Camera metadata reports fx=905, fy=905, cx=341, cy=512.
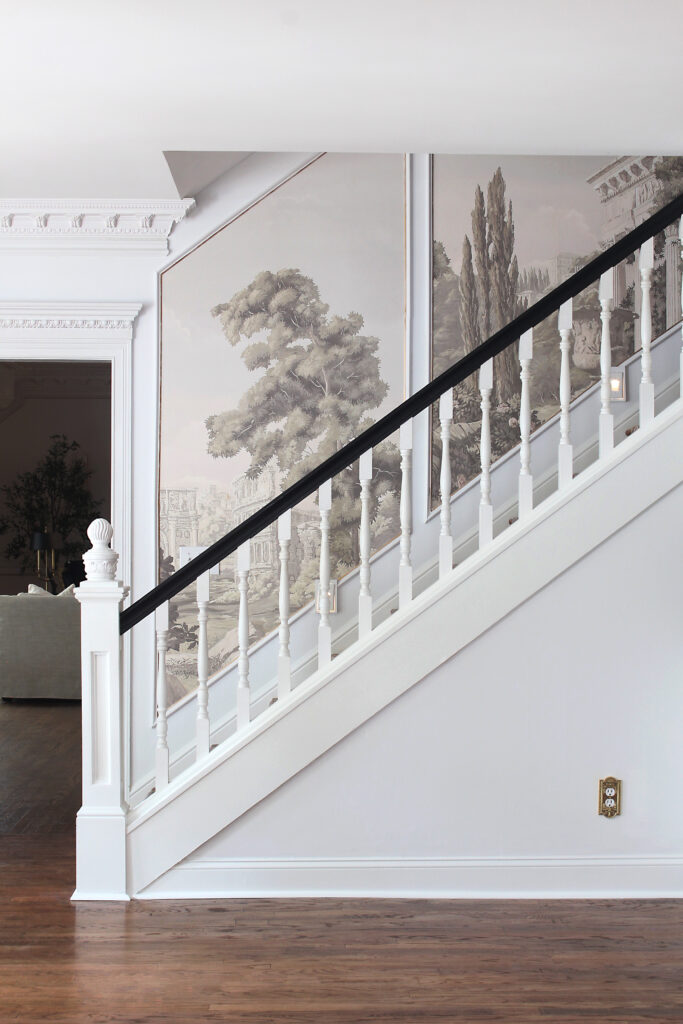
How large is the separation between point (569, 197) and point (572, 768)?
114 inches

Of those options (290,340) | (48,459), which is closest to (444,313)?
(290,340)

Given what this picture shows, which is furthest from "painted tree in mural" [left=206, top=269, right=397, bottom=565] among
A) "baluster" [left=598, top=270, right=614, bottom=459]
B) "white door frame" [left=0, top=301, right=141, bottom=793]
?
"baluster" [left=598, top=270, right=614, bottom=459]

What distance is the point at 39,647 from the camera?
7125 mm

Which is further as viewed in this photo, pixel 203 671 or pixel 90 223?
pixel 90 223

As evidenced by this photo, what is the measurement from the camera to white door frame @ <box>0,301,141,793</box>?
4.62m

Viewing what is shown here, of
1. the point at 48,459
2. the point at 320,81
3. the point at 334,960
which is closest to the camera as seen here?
the point at 334,960

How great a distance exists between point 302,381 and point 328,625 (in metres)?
1.71

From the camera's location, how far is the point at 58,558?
1116 centimetres

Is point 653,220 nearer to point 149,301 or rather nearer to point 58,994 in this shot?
point 149,301

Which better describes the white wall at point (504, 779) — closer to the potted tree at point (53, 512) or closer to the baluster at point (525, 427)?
the baluster at point (525, 427)

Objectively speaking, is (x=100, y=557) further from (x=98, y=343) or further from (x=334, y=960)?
(x=98, y=343)

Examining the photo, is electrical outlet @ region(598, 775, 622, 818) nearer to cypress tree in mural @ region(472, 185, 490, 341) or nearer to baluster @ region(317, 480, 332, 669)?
baluster @ region(317, 480, 332, 669)

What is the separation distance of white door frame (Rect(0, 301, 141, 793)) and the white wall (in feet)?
5.32

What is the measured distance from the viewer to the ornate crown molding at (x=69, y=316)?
4.62m
